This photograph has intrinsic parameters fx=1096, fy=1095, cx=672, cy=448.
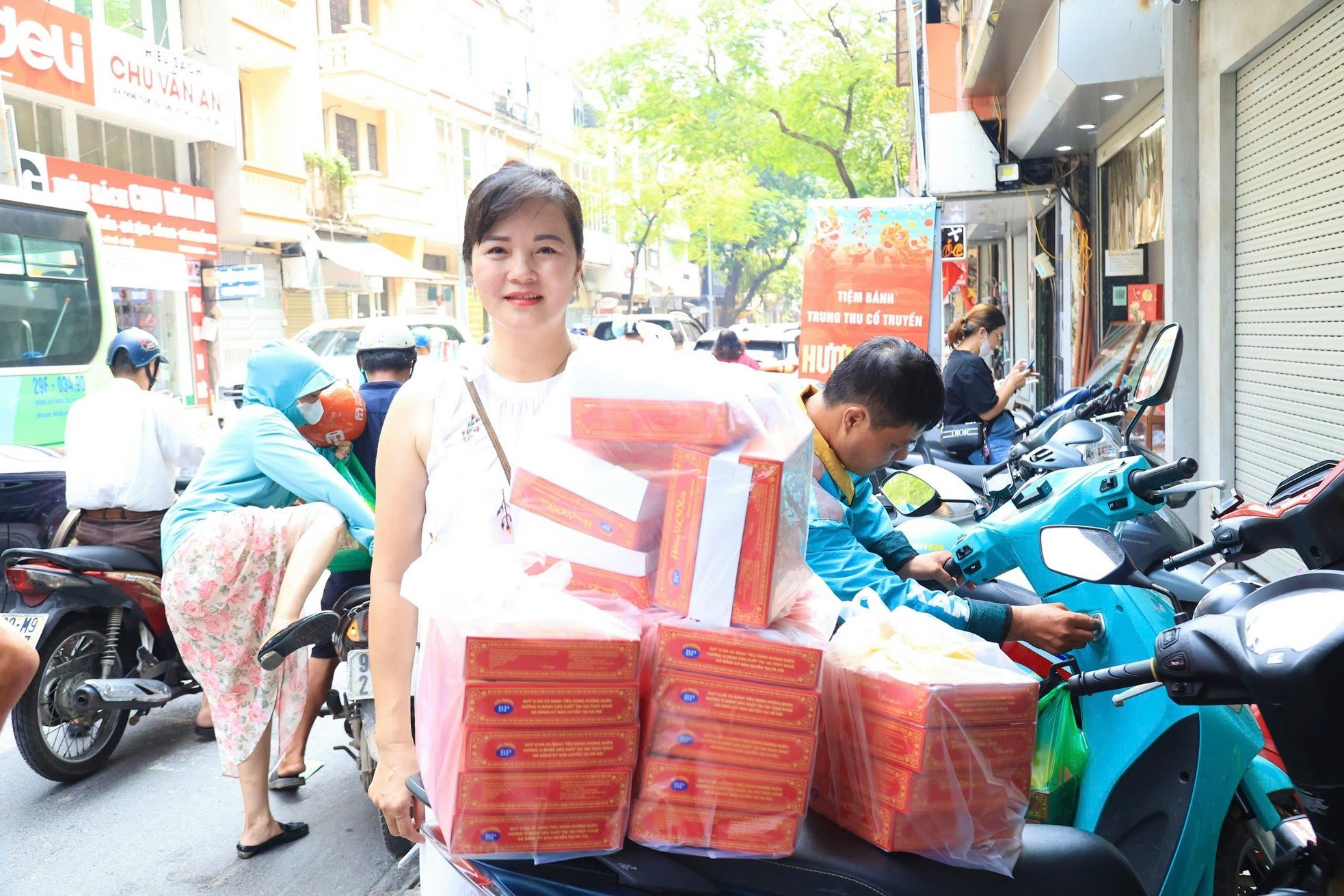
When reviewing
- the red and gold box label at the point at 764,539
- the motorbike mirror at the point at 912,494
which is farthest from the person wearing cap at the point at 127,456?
the red and gold box label at the point at 764,539

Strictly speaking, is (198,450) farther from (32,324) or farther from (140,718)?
(32,324)

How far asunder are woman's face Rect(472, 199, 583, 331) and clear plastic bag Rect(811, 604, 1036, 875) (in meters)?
0.87

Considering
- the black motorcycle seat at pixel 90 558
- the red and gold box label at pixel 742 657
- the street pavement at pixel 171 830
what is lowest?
the street pavement at pixel 171 830

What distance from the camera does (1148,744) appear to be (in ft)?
7.23

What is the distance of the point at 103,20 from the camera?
18.0m

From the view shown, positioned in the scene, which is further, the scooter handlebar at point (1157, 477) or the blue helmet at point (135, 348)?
the blue helmet at point (135, 348)

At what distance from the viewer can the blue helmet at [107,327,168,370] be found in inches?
194

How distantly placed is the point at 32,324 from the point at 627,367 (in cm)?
980

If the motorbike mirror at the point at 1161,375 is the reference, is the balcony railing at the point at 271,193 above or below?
above

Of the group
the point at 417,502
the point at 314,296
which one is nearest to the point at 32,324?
the point at 417,502

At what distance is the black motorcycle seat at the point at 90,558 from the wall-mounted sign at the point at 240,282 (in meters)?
14.9

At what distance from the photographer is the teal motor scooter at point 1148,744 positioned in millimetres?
2141

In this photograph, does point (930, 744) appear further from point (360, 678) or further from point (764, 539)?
point (360, 678)

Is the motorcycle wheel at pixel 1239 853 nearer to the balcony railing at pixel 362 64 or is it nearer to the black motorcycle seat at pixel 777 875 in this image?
the black motorcycle seat at pixel 777 875
